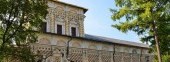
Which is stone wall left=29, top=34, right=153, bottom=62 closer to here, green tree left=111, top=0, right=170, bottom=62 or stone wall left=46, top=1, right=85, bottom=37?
stone wall left=46, top=1, right=85, bottom=37

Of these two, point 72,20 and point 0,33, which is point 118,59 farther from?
point 0,33

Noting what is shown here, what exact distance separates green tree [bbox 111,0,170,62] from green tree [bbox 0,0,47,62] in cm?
564

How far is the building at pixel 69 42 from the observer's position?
3061cm

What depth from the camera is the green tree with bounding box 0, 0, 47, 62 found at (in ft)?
58.7

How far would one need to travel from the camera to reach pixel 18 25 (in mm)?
18375

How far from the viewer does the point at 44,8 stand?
18.9m

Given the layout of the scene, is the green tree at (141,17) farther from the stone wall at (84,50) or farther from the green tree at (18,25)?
the stone wall at (84,50)

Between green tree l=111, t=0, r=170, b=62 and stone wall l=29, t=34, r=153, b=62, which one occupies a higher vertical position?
green tree l=111, t=0, r=170, b=62

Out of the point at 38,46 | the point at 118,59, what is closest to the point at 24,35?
the point at 38,46

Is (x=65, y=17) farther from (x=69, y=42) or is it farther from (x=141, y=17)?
(x=141, y=17)

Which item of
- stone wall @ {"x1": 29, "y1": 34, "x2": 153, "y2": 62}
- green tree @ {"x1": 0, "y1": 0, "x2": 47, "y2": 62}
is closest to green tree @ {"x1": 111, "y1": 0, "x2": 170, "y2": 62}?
green tree @ {"x1": 0, "y1": 0, "x2": 47, "y2": 62}

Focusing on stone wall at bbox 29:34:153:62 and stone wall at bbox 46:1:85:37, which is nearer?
stone wall at bbox 29:34:153:62

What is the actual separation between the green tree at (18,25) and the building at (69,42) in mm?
10566

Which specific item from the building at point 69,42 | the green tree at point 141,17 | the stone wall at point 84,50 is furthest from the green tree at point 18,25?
the building at point 69,42
